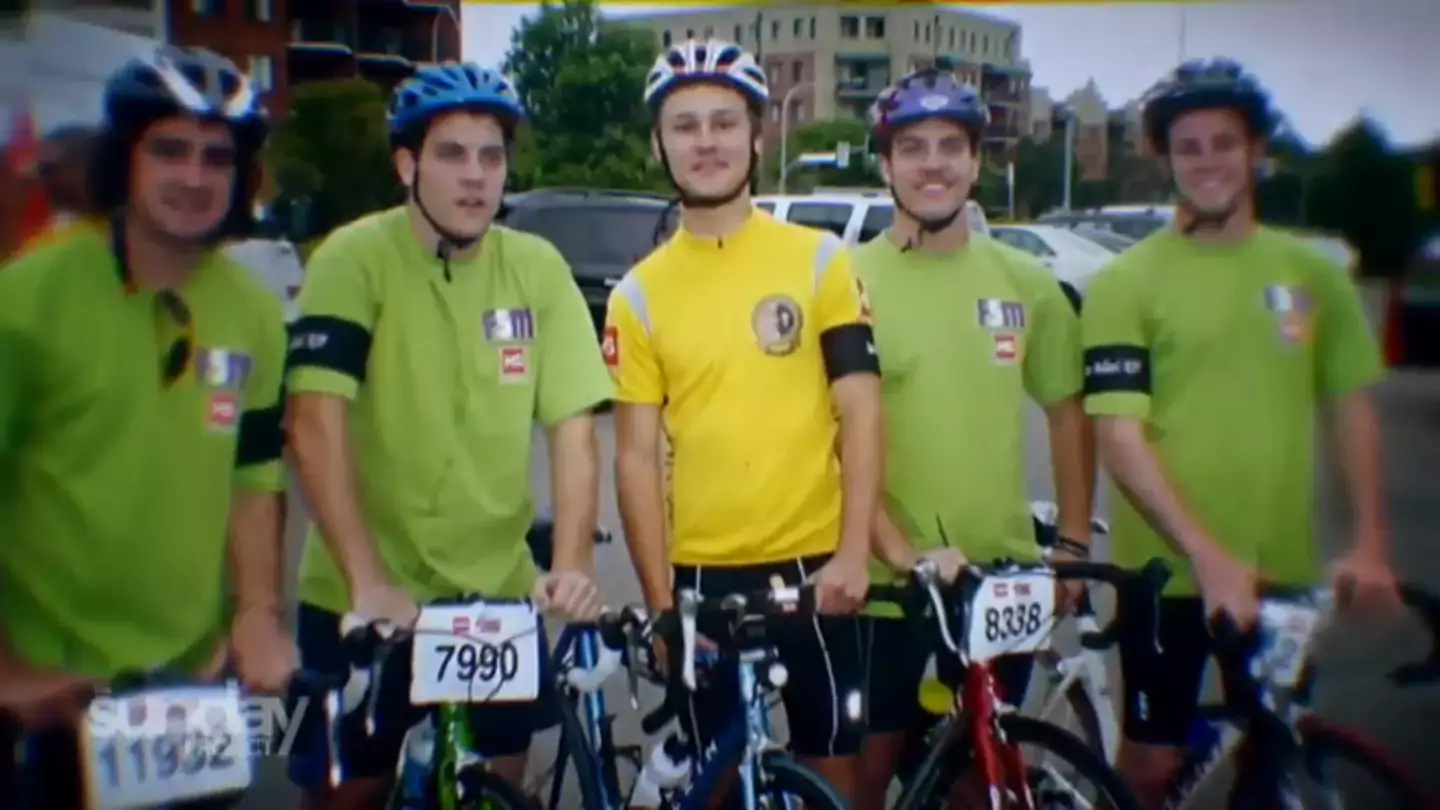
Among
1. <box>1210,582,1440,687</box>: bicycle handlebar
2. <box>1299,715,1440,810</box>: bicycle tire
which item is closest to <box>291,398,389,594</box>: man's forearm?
<box>1210,582,1440,687</box>: bicycle handlebar

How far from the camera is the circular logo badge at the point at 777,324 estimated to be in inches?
115

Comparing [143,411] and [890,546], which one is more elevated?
[143,411]

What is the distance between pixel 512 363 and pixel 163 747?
35.0 inches

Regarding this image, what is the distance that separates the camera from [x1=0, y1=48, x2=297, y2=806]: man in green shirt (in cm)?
246

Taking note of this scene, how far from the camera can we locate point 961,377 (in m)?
3.08

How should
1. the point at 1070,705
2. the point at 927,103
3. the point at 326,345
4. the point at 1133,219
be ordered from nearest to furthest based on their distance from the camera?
the point at 326,345 < the point at 927,103 < the point at 1133,219 < the point at 1070,705

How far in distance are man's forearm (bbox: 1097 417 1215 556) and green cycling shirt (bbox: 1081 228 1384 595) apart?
0.07ft

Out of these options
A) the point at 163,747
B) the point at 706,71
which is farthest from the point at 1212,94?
the point at 163,747

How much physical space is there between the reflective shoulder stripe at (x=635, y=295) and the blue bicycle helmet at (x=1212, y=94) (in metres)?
1.10

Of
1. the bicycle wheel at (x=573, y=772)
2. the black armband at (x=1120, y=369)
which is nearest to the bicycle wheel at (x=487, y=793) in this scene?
the bicycle wheel at (x=573, y=772)

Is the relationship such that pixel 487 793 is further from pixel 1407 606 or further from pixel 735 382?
pixel 1407 606

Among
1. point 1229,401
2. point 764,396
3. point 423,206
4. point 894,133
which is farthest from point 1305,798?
point 423,206

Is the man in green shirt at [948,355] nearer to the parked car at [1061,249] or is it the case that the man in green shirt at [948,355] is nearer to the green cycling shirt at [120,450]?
the parked car at [1061,249]

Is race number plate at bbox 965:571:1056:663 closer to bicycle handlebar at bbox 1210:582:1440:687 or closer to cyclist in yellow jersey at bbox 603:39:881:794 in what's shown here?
cyclist in yellow jersey at bbox 603:39:881:794
